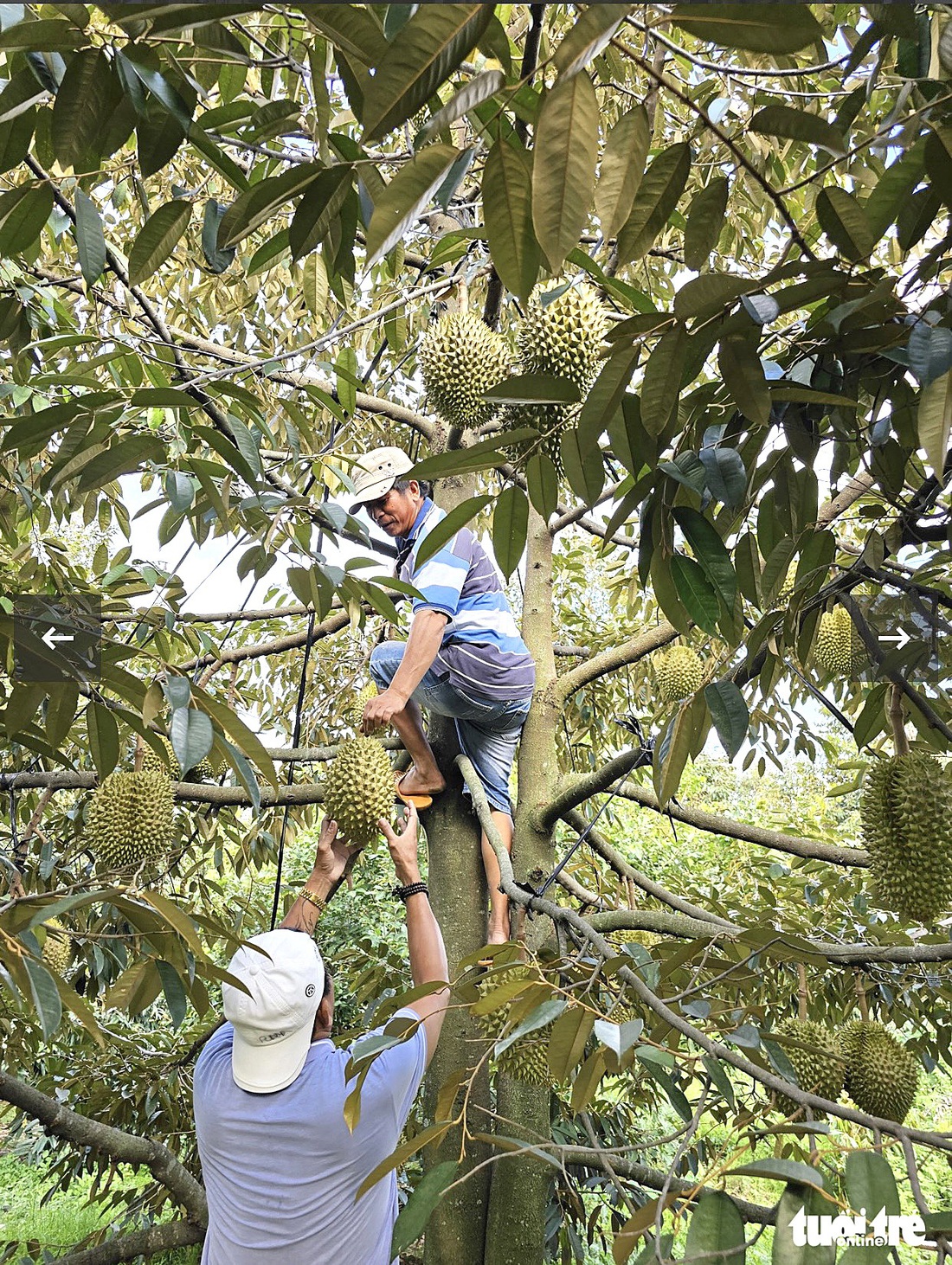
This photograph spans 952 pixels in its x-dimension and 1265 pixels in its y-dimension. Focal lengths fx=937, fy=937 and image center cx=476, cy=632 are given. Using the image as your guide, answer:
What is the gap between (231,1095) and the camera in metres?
1.68

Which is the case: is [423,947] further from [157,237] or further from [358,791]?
[157,237]

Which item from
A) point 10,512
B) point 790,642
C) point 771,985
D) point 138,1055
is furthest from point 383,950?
point 790,642

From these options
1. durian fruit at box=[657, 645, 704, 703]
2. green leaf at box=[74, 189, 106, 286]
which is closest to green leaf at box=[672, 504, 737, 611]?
green leaf at box=[74, 189, 106, 286]

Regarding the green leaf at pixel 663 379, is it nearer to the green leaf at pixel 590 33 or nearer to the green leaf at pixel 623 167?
the green leaf at pixel 623 167

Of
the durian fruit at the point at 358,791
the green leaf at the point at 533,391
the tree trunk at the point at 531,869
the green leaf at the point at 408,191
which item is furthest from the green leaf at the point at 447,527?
the tree trunk at the point at 531,869

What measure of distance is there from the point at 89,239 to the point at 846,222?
A: 2.70 feet

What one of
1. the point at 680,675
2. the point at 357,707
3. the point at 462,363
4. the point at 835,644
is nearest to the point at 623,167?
the point at 462,363

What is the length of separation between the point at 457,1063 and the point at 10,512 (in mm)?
1694

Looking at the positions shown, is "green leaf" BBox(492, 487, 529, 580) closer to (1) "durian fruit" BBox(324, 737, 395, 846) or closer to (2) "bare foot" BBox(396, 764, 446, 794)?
(1) "durian fruit" BBox(324, 737, 395, 846)

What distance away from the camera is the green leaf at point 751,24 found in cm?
63

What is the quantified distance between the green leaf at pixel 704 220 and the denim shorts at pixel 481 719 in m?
1.46

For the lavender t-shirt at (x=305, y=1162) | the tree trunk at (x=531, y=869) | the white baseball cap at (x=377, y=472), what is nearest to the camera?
the lavender t-shirt at (x=305, y=1162)

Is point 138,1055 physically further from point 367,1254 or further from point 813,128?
point 813,128

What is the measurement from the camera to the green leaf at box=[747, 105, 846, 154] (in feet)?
2.51
